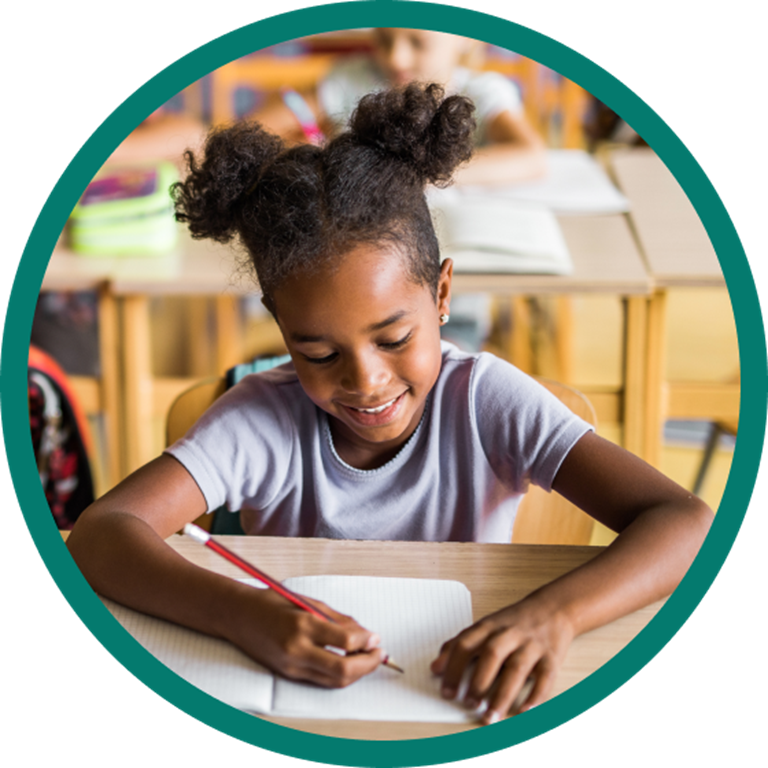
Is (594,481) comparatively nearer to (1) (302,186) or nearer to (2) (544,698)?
(2) (544,698)

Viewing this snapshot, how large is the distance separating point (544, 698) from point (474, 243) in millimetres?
1010

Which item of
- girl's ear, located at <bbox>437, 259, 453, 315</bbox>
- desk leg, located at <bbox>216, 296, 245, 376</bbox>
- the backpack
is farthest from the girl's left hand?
desk leg, located at <bbox>216, 296, 245, 376</bbox>

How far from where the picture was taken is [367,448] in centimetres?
100

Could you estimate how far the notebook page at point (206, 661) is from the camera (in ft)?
2.22

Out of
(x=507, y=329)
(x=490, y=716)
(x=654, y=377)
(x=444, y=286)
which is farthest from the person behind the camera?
(x=507, y=329)

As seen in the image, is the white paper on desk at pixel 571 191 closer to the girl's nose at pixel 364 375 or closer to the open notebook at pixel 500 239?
the open notebook at pixel 500 239

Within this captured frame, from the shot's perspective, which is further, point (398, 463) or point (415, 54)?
point (415, 54)

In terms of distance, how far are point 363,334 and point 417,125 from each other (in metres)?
0.21

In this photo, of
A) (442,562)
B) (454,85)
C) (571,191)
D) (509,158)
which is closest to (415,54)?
(454,85)

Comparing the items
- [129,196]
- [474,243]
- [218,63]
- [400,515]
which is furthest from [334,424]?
[129,196]

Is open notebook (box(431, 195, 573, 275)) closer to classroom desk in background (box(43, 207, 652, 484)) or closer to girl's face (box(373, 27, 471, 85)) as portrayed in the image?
classroom desk in background (box(43, 207, 652, 484))

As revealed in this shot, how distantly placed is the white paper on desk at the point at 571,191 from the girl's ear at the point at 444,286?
95 cm

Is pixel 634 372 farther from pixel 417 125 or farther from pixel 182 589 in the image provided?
pixel 182 589

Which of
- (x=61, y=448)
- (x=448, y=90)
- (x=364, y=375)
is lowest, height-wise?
(x=61, y=448)
